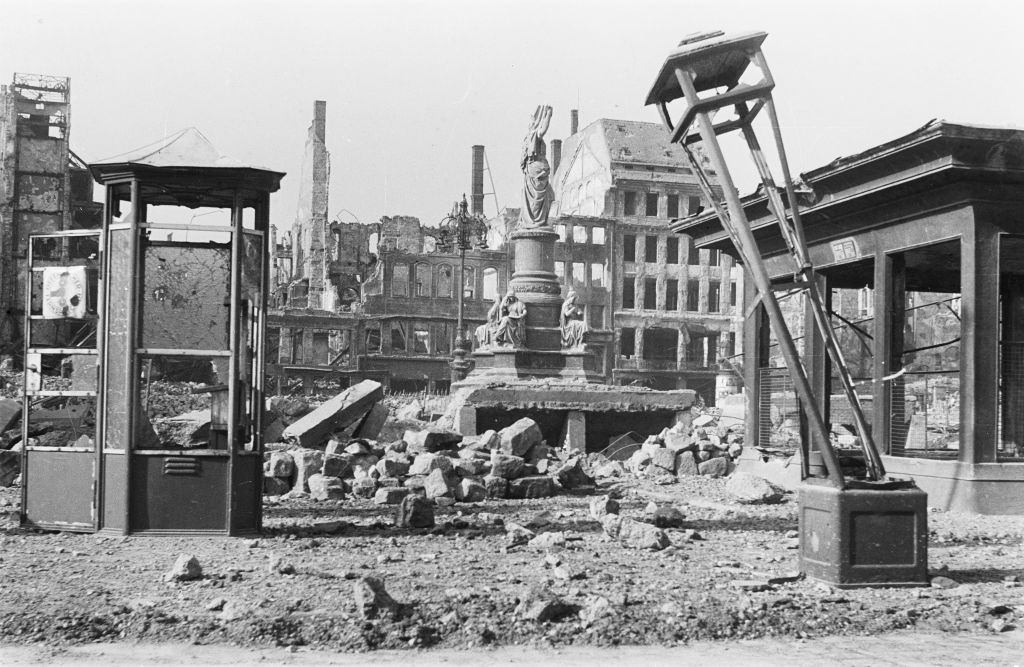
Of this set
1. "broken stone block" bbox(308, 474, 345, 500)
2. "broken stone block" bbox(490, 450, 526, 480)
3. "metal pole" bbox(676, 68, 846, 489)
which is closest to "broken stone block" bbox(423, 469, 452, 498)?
"broken stone block" bbox(490, 450, 526, 480)

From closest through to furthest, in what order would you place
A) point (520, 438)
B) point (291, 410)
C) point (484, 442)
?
point (484, 442), point (520, 438), point (291, 410)

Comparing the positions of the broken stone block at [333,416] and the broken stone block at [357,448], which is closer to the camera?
the broken stone block at [357,448]

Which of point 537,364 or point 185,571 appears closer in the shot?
point 185,571

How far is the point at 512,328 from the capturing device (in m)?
21.1

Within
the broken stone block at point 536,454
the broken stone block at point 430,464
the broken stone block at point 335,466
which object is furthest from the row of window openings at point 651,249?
the broken stone block at point 335,466

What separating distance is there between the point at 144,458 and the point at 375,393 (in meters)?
7.87

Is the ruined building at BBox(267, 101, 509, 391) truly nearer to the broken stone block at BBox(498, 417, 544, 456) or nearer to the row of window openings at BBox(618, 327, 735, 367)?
the row of window openings at BBox(618, 327, 735, 367)

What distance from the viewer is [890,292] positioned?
39.7 ft

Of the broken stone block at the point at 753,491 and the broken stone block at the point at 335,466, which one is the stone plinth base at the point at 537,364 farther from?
the broken stone block at the point at 753,491

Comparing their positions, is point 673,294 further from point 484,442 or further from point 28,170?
point 484,442

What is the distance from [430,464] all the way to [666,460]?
445 centimetres

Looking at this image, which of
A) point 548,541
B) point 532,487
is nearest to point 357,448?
point 532,487

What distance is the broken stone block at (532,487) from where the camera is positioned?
12.3 meters

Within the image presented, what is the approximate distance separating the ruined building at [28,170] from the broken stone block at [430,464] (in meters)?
33.5
